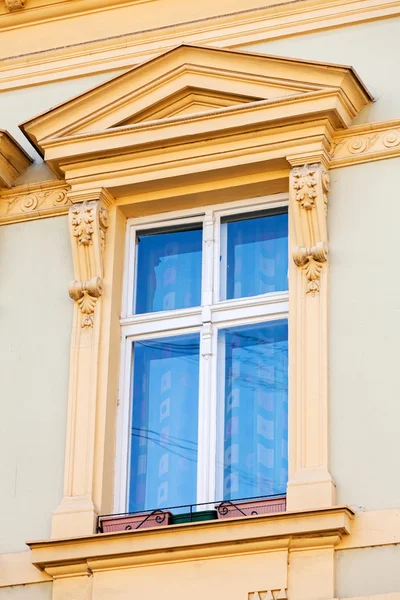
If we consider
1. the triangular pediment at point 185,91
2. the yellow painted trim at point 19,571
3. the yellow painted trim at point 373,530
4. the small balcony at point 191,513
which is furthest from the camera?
the triangular pediment at point 185,91

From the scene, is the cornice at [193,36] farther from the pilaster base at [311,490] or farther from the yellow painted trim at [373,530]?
the yellow painted trim at [373,530]

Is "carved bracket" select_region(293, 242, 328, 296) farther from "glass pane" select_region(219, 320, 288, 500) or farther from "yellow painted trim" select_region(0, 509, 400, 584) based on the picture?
"yellow painted trim" select_region(0, 509, 400, 584)

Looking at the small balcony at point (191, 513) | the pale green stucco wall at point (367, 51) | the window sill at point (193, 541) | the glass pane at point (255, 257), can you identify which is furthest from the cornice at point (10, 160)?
the window sill at point (193, 541)

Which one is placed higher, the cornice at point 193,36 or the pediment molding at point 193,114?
the cornice at point 193,36

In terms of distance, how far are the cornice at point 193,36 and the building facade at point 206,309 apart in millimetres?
17

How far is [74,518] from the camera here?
1085 centimetres

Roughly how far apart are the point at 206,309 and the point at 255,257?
1.60ft

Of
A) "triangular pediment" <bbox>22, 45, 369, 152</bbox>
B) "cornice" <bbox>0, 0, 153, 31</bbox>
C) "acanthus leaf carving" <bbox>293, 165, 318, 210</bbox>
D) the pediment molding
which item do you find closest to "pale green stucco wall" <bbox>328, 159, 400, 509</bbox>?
"acanthus leaf carving" <bbox>293, 165, 318, 210</bbox>

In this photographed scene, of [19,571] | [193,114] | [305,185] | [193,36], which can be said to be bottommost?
[19,571]

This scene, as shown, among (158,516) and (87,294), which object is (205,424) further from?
(87,294)

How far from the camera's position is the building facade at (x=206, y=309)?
1041 centimetres

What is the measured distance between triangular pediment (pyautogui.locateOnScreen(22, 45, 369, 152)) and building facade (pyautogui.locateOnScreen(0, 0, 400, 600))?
0.05ft

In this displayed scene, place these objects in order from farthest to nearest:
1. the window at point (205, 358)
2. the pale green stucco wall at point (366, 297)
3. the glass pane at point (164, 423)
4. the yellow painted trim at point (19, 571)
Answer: the glass pane at point (164, 423), the window at point (205, 358), the yellow painted trim at point (19, 571), the pale green stucco wall at point (366, 297)

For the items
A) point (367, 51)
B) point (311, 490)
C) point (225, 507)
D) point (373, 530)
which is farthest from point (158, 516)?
point (367, 51)
